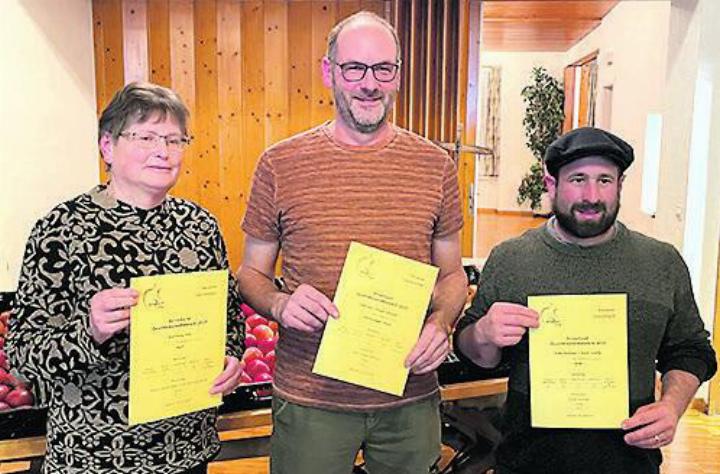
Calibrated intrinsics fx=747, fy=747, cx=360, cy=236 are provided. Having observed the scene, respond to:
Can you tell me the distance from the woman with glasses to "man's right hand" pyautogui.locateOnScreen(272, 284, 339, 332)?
0.60ft

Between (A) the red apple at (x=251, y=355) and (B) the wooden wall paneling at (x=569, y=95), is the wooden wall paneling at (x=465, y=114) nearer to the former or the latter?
(A) the red apple at (x=251, y=355)

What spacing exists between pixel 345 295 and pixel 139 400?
448mm

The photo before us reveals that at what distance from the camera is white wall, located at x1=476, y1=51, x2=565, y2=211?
12.2 meters

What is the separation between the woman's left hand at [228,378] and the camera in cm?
152

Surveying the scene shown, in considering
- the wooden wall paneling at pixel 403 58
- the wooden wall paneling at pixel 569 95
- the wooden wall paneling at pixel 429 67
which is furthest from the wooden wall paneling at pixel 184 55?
the wooden wall paneling at pixel 569 95

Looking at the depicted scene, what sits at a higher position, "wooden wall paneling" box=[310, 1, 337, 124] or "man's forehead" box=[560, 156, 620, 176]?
"wooden wall paneling" box=[310, 1, 337, 124]

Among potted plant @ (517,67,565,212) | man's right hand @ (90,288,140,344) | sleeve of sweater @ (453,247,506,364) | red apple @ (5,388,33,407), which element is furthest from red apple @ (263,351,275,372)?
potted plant @ (517,67,565,212)

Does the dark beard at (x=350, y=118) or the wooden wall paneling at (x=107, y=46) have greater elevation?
the wooden wall paneling at (x=107, y=46)

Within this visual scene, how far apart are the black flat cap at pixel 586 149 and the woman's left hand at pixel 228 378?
0.76 meters

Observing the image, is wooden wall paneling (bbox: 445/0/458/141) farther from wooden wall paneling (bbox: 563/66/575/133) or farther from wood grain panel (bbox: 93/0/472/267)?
wooden wall paneling (bbox: 563/66/575/133)

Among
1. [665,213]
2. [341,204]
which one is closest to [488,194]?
[665,213]

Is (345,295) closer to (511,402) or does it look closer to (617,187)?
(511,402)

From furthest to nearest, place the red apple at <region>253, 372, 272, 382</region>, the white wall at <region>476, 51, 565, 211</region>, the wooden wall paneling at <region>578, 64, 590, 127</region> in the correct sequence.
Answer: the white wall at <region>476, 51, 565, 211</region>, the wooden wall paneling at <region>578, 64, 590, 127</region>, the red apple at <region>253, 372, 272, 382</region>

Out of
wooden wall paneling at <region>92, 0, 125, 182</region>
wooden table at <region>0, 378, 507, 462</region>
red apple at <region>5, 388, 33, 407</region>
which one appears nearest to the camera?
wooden table at <region>0, 378, 507, 462</region>
